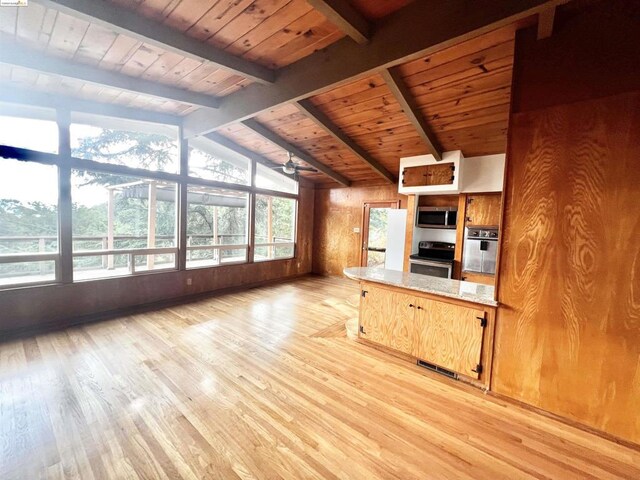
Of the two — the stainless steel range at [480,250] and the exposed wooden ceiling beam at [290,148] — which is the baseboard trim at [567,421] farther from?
the exposed wooden ceiling beam at [290,148]

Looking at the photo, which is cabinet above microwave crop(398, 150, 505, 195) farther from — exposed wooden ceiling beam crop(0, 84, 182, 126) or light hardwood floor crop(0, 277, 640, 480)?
exposed wooden ceiling beam crop(0, 84, 182, 126)

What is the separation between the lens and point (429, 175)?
4.36 metres

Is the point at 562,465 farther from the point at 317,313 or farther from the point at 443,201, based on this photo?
the point at 443,201

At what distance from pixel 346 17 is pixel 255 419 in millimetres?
2983

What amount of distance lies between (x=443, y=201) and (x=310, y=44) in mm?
3503

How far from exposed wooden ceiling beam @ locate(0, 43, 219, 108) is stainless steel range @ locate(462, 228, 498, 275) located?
4418mm

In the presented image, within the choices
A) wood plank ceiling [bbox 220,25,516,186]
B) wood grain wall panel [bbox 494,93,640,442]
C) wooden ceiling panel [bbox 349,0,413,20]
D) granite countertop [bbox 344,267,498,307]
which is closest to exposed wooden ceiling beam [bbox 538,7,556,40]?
wood plank ceiling [bbox 220,25,516,186]

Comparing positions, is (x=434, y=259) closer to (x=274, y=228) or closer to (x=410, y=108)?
(x=410, y=108)

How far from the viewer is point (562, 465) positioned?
1604mm

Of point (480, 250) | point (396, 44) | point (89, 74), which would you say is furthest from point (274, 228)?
point (396, 44)

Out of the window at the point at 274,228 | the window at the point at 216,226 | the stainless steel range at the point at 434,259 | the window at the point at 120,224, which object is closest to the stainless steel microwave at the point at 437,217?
the stainless steel range at the point at 434,259

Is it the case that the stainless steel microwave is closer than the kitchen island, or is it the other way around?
the kitchen island

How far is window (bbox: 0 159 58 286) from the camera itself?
3.12m

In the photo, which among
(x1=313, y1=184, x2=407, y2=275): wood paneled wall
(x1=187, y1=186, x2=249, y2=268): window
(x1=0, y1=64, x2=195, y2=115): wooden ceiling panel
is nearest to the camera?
(x1=0, y1=64, x2=195, y2=115): wooden ceiling panel
